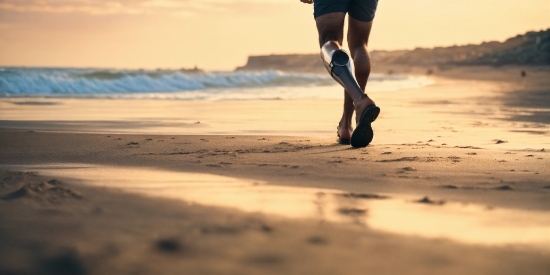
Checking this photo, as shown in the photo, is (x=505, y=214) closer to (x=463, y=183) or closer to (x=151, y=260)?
(x=463, y=183)

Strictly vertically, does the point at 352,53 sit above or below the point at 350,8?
below

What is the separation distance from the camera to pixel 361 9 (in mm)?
4070

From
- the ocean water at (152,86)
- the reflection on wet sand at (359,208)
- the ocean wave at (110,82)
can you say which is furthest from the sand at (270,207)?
the ocean wave at (110,82)

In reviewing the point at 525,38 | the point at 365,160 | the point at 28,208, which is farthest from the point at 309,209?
the point at 525,38

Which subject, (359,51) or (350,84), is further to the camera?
(359,51)

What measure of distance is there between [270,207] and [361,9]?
8.02ft

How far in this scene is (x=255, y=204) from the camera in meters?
1.91

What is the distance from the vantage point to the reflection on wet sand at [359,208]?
62.5 inches

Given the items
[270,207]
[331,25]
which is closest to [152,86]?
[331,25]

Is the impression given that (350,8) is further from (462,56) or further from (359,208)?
(462,56)

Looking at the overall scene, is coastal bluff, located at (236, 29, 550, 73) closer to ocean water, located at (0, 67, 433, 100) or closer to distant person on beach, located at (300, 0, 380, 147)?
ocean water, located at (0, 67, 433, 100)

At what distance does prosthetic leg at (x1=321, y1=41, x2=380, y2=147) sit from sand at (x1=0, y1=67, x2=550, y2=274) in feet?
0.23

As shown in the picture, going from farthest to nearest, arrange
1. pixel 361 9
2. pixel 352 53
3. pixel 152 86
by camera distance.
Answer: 1. pixel 152 86
2. pixel 352 53
3. pixel 361 9

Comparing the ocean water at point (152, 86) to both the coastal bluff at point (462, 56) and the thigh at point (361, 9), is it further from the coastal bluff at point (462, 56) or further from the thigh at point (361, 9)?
the coastal bluff at point (462, 56)
